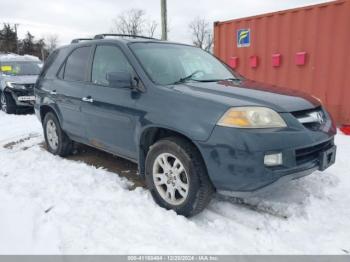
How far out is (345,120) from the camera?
21.5ft

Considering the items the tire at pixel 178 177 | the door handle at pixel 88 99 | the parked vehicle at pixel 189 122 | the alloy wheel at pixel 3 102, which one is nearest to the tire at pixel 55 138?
the parked vehicle at pixel 189 122

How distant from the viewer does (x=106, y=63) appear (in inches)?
159

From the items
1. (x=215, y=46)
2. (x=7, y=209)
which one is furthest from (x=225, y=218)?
(x=215, y=46)

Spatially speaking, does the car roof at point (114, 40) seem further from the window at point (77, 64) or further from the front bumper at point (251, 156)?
the front bumper at point (251, 156)

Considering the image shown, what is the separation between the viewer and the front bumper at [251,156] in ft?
8.82

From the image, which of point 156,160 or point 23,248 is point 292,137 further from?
point 23,248

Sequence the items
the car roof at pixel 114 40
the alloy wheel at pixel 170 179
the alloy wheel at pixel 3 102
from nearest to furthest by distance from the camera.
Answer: the alloy wheel at pixel 170 179, the car roof at pixel 114 40, the alloy wheel at pixel 3 102

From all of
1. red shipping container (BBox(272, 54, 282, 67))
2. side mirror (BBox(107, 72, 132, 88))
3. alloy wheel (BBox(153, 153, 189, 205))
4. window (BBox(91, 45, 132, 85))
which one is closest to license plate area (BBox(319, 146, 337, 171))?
alloy wheel (BBox(153, 153, 189, 205))

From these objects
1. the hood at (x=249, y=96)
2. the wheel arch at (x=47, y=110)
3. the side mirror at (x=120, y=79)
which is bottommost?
the wheel arch at (x=47, y=110)

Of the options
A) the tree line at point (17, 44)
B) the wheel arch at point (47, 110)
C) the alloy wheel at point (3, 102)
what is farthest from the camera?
the tree line at point (17, 44)

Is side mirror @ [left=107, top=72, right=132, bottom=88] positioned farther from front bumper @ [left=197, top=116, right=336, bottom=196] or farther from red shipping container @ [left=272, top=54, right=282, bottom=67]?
red shipping container @ [left=272, top=54, right=282, bottom=67]

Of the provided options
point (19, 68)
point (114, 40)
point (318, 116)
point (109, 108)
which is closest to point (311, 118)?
point (318, 116)

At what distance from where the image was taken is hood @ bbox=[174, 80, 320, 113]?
2.90 meters

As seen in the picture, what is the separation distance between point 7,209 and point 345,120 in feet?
19.5
